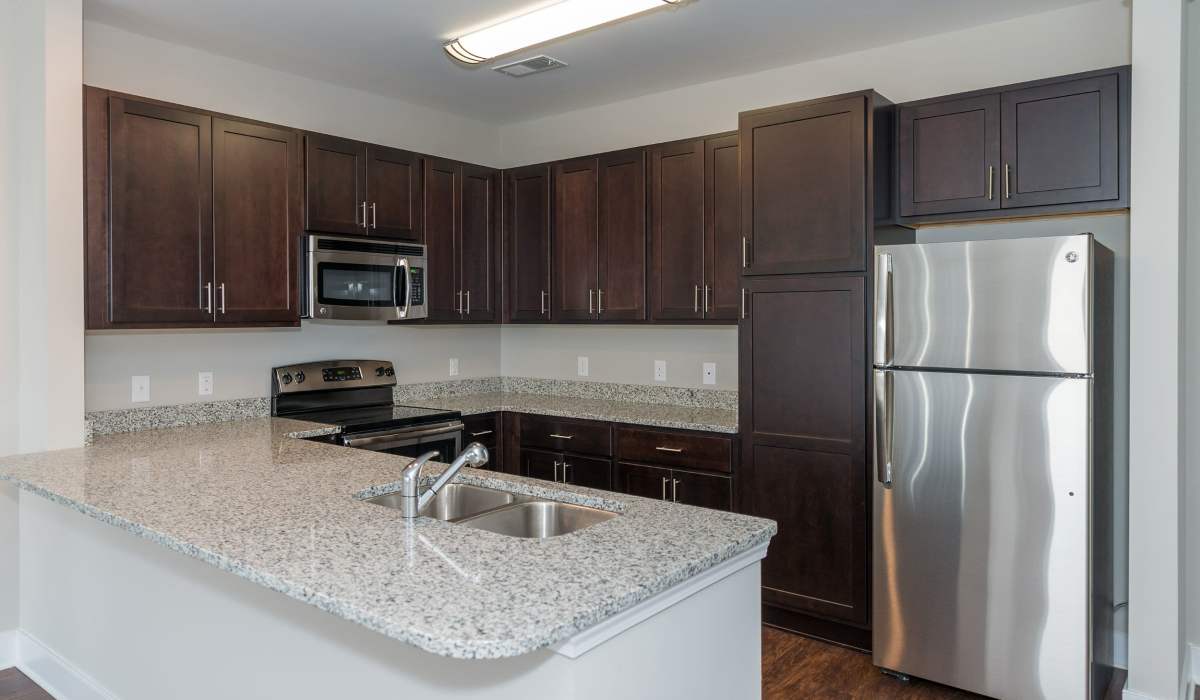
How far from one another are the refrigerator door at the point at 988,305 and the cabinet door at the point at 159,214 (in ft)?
9.00

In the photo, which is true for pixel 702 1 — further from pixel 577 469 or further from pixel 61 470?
pixel 61 470

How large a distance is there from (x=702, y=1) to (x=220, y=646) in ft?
9.05

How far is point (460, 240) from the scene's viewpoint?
171 inches

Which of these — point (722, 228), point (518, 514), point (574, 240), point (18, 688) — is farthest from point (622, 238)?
point (18, 688)

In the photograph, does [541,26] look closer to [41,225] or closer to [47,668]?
[41,225]

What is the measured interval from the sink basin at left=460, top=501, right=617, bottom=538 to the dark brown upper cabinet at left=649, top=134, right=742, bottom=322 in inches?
71.5

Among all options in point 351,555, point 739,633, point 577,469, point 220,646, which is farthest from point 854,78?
point 220,646

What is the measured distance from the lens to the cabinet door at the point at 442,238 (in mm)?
4172

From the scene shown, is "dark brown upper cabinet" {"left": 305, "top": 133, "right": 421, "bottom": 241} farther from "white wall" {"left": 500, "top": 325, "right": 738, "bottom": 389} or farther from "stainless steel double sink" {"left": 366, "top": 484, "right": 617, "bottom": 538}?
"stainless steel double sink" {"left": 366, "top": 484, "right": 617, "bottom": 538}

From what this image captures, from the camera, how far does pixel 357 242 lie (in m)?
3.75

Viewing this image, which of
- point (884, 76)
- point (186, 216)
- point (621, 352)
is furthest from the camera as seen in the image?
point (621, 352)

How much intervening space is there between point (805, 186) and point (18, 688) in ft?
11.8

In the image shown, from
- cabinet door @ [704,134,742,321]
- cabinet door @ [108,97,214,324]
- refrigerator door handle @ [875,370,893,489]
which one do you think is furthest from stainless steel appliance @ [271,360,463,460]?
refrigerator door handle @ [875,370,893,489]

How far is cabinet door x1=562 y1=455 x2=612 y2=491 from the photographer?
154 inches
